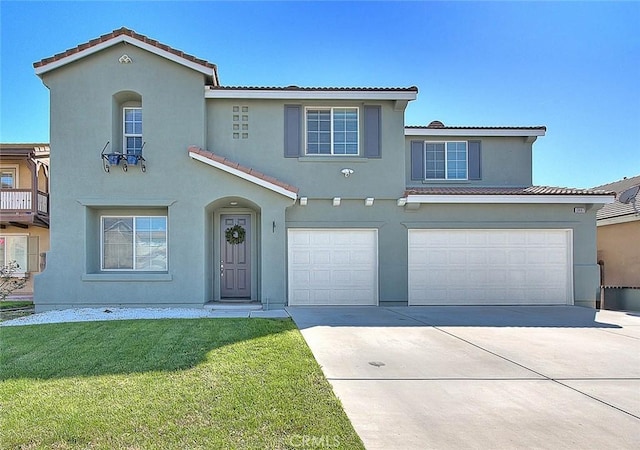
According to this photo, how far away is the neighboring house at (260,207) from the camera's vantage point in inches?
446

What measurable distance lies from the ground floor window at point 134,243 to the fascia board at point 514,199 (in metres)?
7.73

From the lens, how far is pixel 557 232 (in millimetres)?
12766

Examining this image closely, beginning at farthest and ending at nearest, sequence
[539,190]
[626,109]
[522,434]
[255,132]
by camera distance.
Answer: [626,109]
[539,190]
[255,132]
[522,434]

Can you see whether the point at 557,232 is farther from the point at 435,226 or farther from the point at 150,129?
the point at 150,129

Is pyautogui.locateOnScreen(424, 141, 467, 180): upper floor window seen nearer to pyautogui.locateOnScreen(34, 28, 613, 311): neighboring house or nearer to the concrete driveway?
pyautogui.locateOnScreen(34, 28, 613, 311): neighboring house

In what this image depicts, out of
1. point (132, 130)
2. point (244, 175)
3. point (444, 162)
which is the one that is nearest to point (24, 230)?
point (132, 130)

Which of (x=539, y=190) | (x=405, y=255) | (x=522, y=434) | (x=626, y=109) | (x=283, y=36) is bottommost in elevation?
(x=522, y=434)

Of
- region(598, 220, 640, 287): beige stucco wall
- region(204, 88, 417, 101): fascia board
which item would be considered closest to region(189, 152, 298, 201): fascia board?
region(204, 88, 417, 101): fascia board

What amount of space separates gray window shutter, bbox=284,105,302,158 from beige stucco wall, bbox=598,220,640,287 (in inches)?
531

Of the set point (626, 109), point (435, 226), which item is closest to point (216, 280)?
point (435, 226)

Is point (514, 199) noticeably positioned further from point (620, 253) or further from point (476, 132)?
point (620, 253)

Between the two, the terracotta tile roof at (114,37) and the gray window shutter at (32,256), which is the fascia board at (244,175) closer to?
the terracotta tile roof at (114,37)

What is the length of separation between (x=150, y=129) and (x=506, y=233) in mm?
11588

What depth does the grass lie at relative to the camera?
11.7 feet
